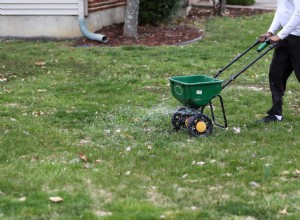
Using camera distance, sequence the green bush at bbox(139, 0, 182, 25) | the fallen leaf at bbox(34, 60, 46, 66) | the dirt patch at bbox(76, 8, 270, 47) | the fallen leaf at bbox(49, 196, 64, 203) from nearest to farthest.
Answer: the fallen leaf at bbox(49, 196, 64, 203)
the fallen leaf at bbox(34, 60, 46, 66)
the dirt patch at bbox(76, 8, 270, 47)
the green bush at bbox(139, 0, 182, 25)

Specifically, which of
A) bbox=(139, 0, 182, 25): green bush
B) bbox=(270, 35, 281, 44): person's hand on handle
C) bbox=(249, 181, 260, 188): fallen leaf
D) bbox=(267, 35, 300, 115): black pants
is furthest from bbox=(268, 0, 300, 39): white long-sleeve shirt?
bbox=(139, 0, 182, 25): green bush

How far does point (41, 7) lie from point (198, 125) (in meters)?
8.15

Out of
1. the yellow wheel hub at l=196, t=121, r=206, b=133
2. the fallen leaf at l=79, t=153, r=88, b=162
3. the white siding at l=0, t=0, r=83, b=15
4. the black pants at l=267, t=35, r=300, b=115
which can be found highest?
the black pants at l=267, t=35, r=300, b=115

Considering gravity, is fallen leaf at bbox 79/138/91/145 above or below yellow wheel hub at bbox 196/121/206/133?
below

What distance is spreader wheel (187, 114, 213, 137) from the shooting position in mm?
6828

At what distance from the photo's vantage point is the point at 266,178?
18.1ft

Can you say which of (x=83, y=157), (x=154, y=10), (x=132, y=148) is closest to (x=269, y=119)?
(x=132, y=148)

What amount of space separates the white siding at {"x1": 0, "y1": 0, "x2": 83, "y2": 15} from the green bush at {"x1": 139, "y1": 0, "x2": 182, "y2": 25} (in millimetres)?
2165

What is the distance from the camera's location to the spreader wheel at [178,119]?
7.06 metres

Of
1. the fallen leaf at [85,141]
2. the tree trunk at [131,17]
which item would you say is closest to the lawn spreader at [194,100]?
the fallen leaf at [85,141]

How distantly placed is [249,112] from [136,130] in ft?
5.72

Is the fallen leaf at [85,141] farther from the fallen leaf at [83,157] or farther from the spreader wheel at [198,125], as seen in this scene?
the spreader wheel at [198,125]

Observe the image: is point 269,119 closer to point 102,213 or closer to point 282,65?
point 282,65

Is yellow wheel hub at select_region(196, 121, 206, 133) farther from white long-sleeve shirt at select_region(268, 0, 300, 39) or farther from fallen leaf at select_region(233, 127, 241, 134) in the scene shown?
white long-sleeve shirt at select_region(268, 0, 300, 39)
